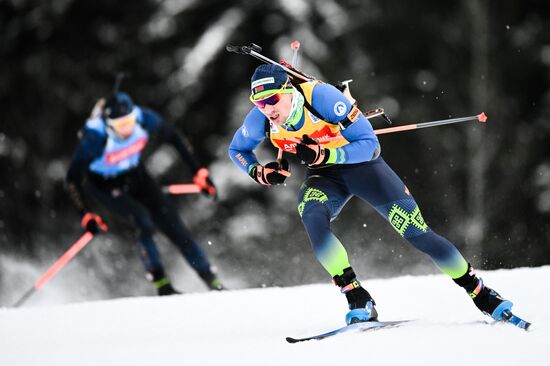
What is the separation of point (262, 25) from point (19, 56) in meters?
4.83

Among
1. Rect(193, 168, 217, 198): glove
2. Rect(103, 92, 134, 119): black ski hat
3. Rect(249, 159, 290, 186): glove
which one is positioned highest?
Rect(249, 159, 290, 186): glove

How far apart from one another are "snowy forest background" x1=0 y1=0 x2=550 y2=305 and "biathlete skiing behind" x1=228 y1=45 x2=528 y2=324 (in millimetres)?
10333

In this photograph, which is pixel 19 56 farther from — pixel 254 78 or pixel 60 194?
pixel 254 78

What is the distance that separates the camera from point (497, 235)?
15414mm

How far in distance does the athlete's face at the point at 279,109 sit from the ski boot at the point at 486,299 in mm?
1198

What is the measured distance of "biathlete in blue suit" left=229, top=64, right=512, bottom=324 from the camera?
164 inches

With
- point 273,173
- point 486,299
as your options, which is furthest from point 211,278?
point 486,299

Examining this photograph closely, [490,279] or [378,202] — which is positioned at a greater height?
[378,202]

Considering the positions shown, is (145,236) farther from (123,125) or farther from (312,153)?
(312,153)

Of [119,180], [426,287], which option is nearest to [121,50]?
[119,180]

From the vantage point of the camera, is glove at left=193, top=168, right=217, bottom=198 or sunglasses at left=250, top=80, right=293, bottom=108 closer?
sunglasses at left=250, top=80, right=293, bottom=108

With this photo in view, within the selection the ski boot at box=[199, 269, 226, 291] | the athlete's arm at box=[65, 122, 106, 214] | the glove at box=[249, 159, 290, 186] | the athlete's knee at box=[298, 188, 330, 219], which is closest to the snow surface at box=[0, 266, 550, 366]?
the athlete's knee at box=[298, 188, 330, 219]

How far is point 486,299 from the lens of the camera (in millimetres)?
4105

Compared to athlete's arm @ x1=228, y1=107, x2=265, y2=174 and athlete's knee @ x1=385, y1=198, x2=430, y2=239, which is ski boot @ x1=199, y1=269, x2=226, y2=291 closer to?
athlete's arm @ x1=228, y1=107, x2=265, y2=174
